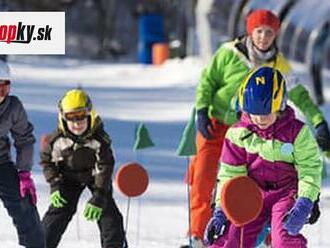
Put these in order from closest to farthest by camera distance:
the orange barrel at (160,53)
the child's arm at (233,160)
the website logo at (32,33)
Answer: the child's arm at (233,160), the website logo at (32,33), the orange barrel at (160,53)

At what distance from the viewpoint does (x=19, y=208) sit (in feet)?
20.8

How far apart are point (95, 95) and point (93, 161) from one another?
15150 millimetres

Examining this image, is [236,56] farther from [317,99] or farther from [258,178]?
[317,99]

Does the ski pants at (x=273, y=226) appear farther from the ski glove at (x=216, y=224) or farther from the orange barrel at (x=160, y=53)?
the orange barrel at (x=160, y=53)

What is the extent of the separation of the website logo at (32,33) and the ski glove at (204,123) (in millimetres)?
1498

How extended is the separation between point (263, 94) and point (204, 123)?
6.02 feet

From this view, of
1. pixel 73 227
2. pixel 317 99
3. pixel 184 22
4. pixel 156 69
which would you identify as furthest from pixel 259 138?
pixel 184 22

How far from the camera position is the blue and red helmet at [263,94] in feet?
18.7

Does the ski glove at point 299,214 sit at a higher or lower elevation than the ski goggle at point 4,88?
lower

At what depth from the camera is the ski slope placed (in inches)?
336

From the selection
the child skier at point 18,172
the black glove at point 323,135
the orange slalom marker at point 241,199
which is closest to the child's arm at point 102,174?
the child skier at point 18,172

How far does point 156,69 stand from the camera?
→ 30688mm

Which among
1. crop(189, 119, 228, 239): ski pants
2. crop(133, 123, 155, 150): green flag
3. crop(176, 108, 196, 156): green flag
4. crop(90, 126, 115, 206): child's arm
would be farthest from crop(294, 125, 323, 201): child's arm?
crop(133, 123, 155, 150): green flag

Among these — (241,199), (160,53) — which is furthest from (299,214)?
(160,53)
